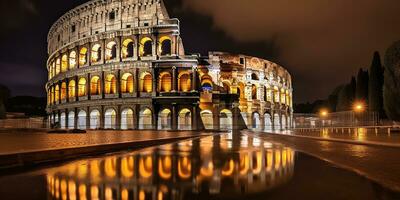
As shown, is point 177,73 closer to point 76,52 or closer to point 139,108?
point 139,108

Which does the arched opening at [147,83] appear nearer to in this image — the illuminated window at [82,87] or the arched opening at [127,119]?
the arched opening at [127,119]

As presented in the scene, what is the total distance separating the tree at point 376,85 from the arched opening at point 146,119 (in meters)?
27.4

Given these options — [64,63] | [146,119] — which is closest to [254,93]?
[146,119]

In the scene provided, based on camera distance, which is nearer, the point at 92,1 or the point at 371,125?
the point at 371,125

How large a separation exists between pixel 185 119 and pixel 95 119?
38.1 feet

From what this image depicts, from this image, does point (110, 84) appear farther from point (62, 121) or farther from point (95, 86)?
point (62, 121)

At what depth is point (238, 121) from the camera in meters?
42.1

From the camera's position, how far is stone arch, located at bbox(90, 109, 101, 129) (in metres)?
39.2

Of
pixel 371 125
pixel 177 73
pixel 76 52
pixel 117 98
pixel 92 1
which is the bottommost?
pixel 371 125

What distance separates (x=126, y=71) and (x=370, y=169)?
35003 mm

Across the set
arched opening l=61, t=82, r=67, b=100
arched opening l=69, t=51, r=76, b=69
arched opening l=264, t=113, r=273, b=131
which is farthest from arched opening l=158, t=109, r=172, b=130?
arched opening l=264, t=113, r=273, b=131

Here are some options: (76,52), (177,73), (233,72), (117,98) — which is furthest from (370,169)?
(76,52)

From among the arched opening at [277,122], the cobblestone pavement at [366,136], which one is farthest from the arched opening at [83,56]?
the cobblestone pavement at [366,136]

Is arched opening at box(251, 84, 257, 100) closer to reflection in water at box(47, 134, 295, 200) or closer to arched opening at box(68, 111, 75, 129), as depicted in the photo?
arched opening at box(68, 111, 75, 129)
